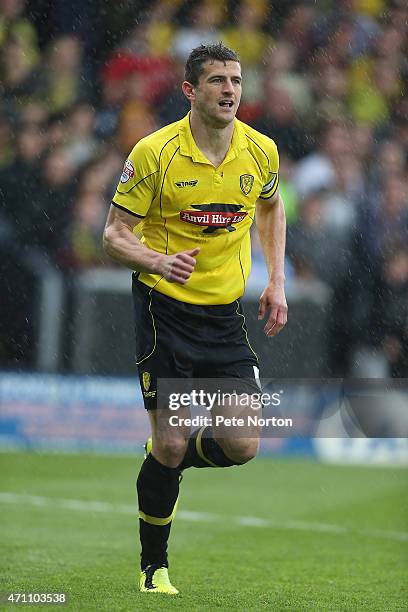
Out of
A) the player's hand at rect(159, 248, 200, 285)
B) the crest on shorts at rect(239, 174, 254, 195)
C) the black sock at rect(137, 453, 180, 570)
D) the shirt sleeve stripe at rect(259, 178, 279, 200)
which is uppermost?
the crest on shorts at rect(239, 174, 254, 195)

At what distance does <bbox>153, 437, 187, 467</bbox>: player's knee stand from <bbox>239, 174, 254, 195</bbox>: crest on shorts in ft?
3.91

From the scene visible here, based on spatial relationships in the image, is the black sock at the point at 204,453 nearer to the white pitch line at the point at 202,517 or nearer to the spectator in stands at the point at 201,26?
the white pitch line at the point at 202,517

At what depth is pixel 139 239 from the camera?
5.59 m

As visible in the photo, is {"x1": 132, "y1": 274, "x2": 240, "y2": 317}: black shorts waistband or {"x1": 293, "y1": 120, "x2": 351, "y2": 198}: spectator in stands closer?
{"x1": 132, "y1": 274, "x2": 240, "y2": 317}: black shorts waistband

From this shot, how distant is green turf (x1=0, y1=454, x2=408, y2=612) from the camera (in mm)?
5336

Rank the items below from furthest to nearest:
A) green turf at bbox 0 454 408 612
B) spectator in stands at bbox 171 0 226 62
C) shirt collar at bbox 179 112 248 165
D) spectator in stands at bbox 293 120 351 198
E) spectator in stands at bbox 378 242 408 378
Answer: spectator in stands at bbox 171 0 226 62, spectator in stands at bbox 293 120 351 198, spectator in stands at bbox 378 242 408 378, shirt collar at bbox 179 112 248 165, green turf at bbox 0 454 408 612

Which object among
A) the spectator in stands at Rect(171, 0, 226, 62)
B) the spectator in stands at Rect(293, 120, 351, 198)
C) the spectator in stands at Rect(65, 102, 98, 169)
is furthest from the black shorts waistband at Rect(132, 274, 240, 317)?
the spectator in stands at Rect(171, 0, 226, 62)

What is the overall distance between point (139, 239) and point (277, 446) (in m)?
7.52

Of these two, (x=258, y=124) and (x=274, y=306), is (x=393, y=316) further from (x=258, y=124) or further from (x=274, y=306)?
(x=274, y=306)

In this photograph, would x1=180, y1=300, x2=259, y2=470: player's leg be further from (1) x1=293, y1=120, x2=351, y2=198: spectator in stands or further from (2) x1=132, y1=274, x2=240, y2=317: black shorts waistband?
(1) x1=293, y1=120, x2=351, y2=198: spectator in stands

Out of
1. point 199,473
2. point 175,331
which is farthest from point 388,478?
point 175,331

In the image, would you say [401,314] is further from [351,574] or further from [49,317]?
[351,574]

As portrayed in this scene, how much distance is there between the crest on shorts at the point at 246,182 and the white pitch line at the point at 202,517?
10.7 feet

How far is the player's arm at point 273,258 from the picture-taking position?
18.6ft
